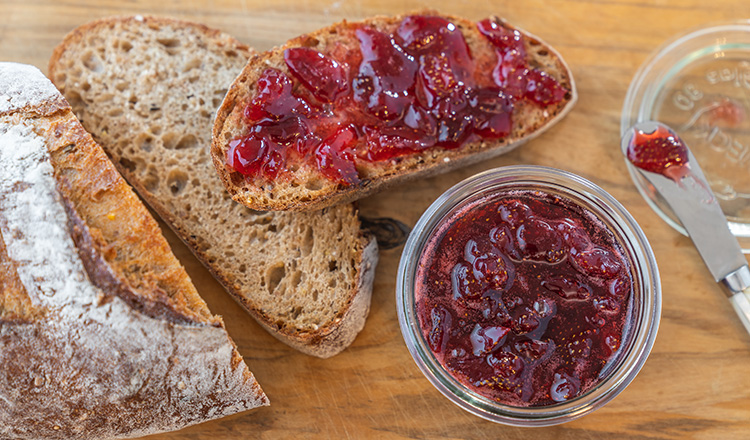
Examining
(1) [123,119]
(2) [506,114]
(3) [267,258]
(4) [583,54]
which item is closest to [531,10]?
(4) [583,54]

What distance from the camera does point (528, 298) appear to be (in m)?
2.23

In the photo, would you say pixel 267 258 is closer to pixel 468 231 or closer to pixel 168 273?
pixel 168 273

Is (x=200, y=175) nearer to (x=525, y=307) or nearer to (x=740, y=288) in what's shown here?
(x=525, y=307)

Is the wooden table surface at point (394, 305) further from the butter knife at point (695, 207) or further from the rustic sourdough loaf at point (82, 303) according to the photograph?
the rustic sourdough loaf at point (82, 303)

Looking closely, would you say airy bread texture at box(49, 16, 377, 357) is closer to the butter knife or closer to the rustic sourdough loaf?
the rustic sourdough loaf

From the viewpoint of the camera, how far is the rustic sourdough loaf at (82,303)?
220 centimetres

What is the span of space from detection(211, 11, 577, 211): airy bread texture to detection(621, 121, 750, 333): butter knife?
0.49 metres

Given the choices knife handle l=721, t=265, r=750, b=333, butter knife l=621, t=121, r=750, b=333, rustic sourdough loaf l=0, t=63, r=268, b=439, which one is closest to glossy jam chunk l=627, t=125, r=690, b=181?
butter knife l=621, t=121, r=750, b=333

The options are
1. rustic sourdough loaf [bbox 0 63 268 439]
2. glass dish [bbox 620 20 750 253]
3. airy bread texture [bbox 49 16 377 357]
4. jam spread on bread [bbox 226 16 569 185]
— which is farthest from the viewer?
glass dish [bbox 620 20 750 253]

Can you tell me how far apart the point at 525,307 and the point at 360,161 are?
927 mm

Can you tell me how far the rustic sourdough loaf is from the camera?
2.20 meters

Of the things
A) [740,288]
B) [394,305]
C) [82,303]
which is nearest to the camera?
Answer: [82,303]

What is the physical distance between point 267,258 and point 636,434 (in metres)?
1.98

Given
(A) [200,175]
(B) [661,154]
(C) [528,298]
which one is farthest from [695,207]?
(A) [200,175]
